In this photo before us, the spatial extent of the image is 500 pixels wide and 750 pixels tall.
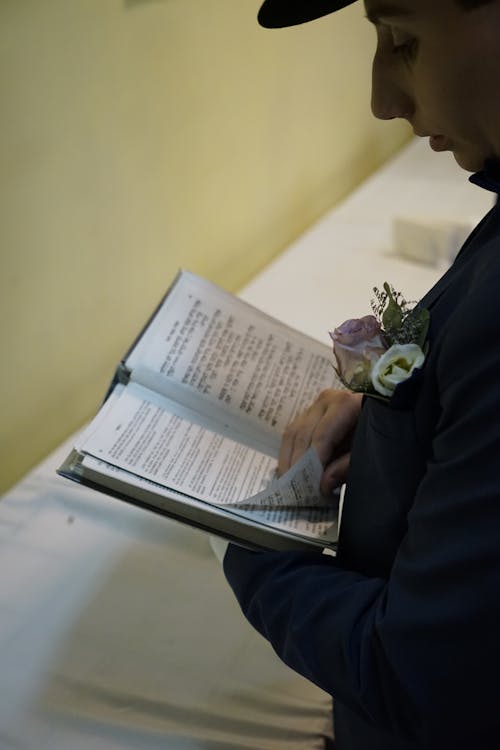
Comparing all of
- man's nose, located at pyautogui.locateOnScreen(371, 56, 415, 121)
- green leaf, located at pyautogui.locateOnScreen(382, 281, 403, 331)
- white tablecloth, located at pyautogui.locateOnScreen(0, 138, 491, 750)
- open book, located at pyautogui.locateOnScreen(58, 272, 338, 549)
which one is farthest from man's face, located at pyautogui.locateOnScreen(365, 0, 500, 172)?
white tablecloth, located at pyautogui.locateOnScreen(0, 138, 491, 750)

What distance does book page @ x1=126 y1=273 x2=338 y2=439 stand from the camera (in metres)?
0.74

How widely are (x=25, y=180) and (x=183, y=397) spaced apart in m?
0.39

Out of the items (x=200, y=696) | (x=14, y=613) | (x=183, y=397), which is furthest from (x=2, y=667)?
(x=183, y=397)

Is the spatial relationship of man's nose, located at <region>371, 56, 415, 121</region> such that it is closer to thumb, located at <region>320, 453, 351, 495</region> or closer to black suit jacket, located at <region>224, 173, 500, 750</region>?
black suit jacket, located at <region>224, 173, 500, 750</region>

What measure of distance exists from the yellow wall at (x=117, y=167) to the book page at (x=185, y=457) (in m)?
0.36

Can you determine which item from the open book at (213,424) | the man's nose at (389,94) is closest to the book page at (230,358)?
the open book at (213,424)

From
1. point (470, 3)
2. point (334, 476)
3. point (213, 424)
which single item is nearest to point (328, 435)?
point (334, 476)

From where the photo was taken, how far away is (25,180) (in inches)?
35.6

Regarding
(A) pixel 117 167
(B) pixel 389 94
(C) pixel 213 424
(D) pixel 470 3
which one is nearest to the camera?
(D) pixel 470 3

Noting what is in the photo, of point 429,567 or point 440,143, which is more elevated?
point 440,143

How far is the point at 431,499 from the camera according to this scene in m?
0.37

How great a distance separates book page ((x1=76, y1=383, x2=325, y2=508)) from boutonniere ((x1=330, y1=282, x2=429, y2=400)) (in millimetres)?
108

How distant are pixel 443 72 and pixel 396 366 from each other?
167 millimetres

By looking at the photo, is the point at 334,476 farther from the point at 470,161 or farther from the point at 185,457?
the point at 470,161
